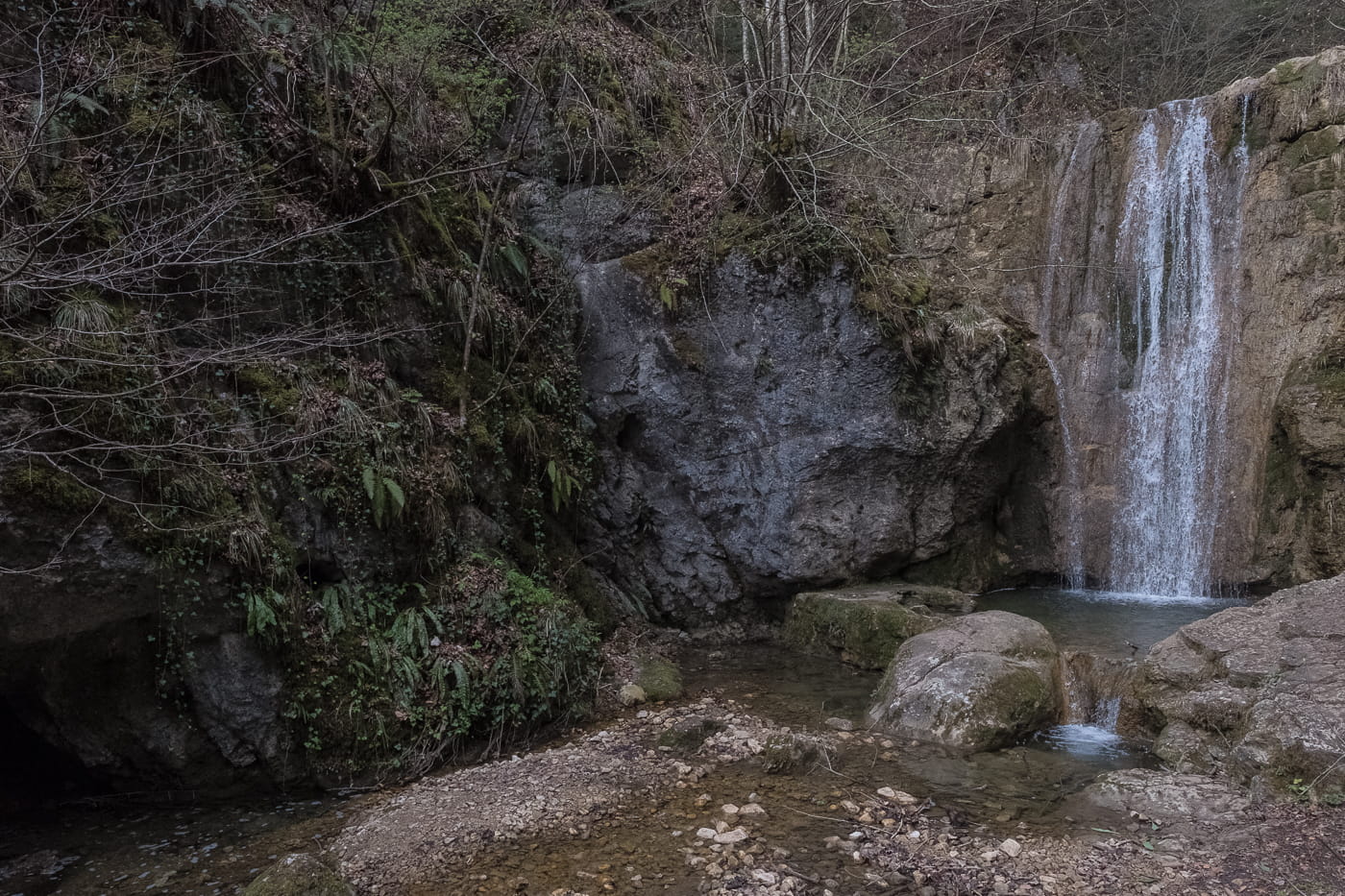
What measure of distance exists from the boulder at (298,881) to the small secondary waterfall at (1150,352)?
902 cm

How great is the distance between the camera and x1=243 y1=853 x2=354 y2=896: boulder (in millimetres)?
3875

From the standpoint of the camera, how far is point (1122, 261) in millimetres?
10797

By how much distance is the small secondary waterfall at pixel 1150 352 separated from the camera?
9602 millimetres

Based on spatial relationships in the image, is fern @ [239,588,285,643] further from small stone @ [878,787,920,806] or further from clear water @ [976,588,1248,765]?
clear water @ [976,588,1248,765]

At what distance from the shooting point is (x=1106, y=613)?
331 inches

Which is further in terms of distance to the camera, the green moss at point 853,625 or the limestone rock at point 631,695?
the green moss at point 853,625

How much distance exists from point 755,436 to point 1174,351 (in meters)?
5.71

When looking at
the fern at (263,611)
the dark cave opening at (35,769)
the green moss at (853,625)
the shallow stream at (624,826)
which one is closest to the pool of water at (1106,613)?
the green moss at (853,625)

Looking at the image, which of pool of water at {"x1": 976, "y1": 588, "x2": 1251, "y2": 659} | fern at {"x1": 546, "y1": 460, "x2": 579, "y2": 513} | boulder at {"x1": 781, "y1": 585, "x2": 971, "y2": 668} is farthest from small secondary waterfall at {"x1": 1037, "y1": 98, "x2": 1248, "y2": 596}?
fern at {"x1": 546, "y1": 460, "x2": 579, "y2": 513}

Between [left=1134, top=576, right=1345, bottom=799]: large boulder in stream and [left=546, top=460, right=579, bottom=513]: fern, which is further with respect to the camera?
[left=546, top=460, right=579, bottom=513]: fern

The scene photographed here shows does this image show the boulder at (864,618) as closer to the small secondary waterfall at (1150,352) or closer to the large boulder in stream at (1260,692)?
the large boulder in stream at (1260,692)

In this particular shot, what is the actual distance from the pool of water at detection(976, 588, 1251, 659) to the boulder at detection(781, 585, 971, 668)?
931 mm

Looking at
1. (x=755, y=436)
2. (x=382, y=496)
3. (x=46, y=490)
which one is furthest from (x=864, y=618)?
(x=46, y=490)

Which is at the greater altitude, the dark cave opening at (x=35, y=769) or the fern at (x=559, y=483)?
the fern at (x=559, y=483)
